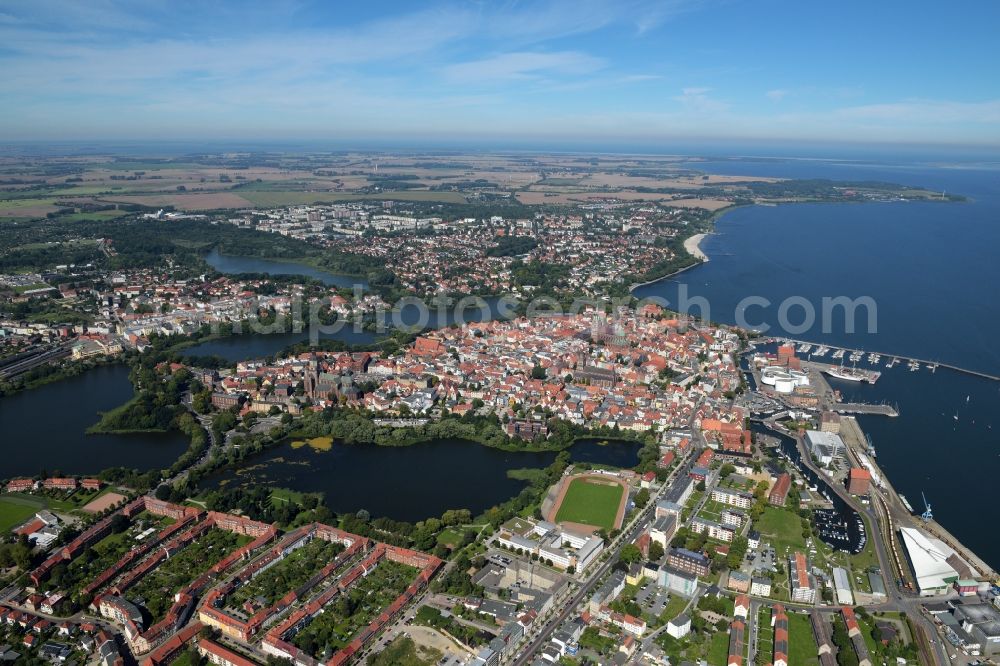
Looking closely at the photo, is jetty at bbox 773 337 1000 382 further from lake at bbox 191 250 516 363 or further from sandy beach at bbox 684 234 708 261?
sandy beach at bbox 684 234 708 261

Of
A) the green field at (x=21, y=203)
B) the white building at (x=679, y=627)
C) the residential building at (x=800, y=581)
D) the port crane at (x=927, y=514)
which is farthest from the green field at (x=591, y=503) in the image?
the green field at (x=21, y=203)

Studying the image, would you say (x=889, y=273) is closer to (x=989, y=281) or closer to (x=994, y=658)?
(x=989, y=281)

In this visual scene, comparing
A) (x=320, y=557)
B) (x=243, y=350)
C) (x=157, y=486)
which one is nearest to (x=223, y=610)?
(x=320, y=557)

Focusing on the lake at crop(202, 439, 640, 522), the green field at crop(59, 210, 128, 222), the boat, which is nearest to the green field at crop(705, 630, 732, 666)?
the lake at crop(202, 439, 640, 522)

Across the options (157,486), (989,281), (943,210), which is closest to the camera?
(157,486)

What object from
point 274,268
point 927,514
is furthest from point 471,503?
point 274,268

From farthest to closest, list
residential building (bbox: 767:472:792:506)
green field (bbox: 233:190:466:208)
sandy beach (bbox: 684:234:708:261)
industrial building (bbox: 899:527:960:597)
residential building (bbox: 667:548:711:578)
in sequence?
green field (bbox: 233:190:466:208) < sandy beach (bbox: 684:234:708:261) < residential building (bbox: 767:472:792:506) < residential building (bbox: 667:548:711:578) < industrial building (bbox: 899:527:960:597)

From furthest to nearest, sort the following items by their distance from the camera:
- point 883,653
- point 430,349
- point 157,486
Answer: point 430,349 < point 157,486 < point 883,653

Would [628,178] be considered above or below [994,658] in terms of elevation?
above
